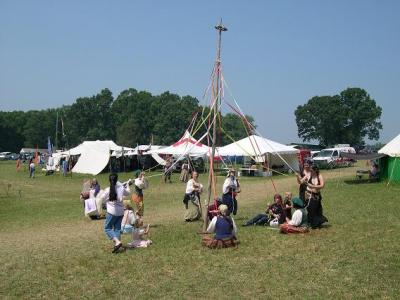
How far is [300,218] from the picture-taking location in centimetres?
1049

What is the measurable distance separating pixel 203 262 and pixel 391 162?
664 inches

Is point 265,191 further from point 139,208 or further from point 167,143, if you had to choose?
point 167,143

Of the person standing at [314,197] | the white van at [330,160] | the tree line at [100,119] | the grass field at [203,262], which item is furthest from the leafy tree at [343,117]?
the person standing at [314,197]

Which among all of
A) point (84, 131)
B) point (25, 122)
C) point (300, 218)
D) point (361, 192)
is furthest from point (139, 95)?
point (300, 218)

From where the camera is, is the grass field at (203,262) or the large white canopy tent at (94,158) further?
the large white canopy tent at (94,158)

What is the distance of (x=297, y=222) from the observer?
10.5 meters

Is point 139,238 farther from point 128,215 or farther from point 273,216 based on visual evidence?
point 273,216

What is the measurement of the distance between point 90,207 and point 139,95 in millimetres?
83514

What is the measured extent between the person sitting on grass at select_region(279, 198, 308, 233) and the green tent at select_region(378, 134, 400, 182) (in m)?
13.1

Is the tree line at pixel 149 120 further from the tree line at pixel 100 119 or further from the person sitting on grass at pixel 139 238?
the person sitting on grass at pixel 139 238

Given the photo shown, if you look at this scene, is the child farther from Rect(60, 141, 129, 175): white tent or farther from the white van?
the white van

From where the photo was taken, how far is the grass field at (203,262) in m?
6.83

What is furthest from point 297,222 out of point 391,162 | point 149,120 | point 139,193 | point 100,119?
point 100,119

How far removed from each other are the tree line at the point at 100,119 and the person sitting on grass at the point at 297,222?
78.2 m
